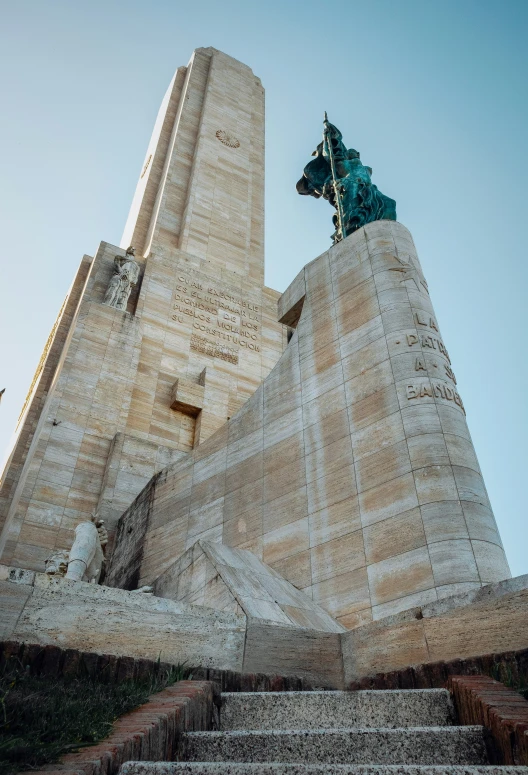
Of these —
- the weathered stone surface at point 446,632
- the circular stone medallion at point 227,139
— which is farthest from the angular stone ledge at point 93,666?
the circular stone medallion at point 227,139

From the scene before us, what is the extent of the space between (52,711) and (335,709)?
178cm

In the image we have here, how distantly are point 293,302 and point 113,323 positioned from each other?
6596 mm

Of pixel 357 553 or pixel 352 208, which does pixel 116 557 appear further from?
pixel 352 208

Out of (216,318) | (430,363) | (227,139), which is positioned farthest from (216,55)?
(430,363)

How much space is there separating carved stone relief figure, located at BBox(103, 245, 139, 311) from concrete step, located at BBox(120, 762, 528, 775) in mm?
14924

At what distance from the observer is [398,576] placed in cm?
690

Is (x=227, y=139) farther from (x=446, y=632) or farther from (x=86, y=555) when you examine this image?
(x=446, y=632)

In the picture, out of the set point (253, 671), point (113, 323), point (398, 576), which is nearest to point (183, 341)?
point (113, 323)

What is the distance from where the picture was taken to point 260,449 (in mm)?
9727

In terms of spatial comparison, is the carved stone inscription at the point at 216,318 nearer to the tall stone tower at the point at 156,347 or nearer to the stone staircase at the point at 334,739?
the tall stone tower at the point at 156,347

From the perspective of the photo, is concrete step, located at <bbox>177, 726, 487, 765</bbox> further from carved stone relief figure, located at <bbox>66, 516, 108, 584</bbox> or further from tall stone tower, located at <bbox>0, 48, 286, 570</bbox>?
tall stone tower, located at <bbox>0, 48, 286, 570</bbox>

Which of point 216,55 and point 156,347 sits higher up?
point 216,55

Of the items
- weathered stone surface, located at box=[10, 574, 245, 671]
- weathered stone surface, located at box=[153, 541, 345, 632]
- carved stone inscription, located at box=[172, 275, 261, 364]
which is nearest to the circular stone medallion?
carved stone inscription, located at box=[172, 275, 261, 364]

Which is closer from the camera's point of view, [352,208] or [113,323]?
[352,208]
